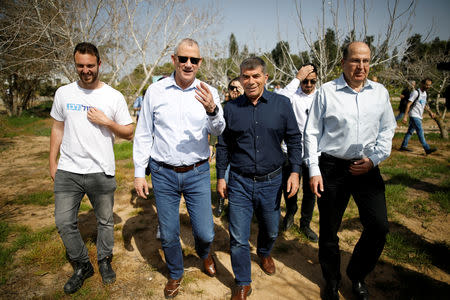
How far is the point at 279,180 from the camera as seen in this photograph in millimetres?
2613

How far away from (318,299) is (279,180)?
1317 millimetres

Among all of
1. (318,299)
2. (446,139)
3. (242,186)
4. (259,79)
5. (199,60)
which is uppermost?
(199,60)

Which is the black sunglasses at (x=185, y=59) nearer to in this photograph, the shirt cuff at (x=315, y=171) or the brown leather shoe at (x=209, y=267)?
the shirt cuff at (x=315, y=171)

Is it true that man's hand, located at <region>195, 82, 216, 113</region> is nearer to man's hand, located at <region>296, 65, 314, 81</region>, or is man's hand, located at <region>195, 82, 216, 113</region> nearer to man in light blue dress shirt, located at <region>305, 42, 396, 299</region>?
man in light blue dress shirt, located at <region>305, 42, 396, 299</region>

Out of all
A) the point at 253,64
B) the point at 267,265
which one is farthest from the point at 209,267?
the point at 253,64

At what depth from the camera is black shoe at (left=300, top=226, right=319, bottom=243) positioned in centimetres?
365

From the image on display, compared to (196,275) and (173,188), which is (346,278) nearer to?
(196,275)

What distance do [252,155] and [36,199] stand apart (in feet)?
16.1

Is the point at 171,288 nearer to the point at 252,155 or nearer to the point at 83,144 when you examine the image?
the point at 252,155

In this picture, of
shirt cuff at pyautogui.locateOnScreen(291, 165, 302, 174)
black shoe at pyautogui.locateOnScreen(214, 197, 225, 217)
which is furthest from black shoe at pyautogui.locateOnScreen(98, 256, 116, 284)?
shirt cuff at pyautogui.locateOnScreen(291, 165, 302, 174)

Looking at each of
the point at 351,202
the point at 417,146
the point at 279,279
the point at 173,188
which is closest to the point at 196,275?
the point at 279,279

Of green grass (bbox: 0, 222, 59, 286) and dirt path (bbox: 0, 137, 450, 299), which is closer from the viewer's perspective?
dirt path (bbox: 0, 137, 450, 299)

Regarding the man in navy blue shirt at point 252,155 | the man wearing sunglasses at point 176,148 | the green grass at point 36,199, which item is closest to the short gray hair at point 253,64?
the man in navy blue shirt at point 252,155

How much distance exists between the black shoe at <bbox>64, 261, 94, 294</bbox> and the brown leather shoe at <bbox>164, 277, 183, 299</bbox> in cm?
94
